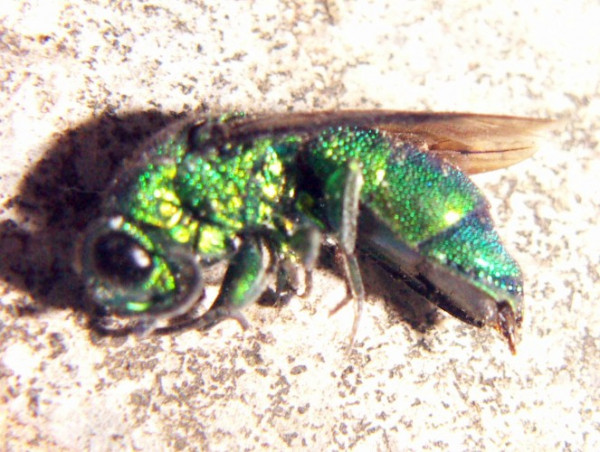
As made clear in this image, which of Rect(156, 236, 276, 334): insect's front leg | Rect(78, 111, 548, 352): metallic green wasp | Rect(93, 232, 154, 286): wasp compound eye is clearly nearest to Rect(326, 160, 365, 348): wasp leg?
Rect(78, 111, 548, 352): metallic green wasp

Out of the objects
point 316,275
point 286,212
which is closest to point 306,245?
point 286,212

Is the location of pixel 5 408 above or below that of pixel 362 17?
below

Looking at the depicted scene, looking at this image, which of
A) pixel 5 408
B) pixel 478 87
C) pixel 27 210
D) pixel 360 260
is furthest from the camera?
pixel 478 87

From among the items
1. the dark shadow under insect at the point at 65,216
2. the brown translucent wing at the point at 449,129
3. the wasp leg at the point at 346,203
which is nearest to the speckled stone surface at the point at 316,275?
the dark shadow under insect at the point at 65,216

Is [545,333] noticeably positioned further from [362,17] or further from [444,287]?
[362,17]

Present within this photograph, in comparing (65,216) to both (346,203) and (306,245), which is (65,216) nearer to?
(306,245)

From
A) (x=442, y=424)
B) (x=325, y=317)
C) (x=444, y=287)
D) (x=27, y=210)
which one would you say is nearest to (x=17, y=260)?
(x=27, y=210)

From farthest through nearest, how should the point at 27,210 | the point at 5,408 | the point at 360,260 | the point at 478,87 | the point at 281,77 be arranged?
the point at 478,87 → the point at 281,77 → the point at 360,260 → the point at 27,210 → the point at 5,408

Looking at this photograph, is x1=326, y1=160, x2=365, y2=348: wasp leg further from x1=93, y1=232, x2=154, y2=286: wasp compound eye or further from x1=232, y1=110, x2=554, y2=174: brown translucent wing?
x1=93, y1=232, x2=154, y2=286: wasp compound eye
